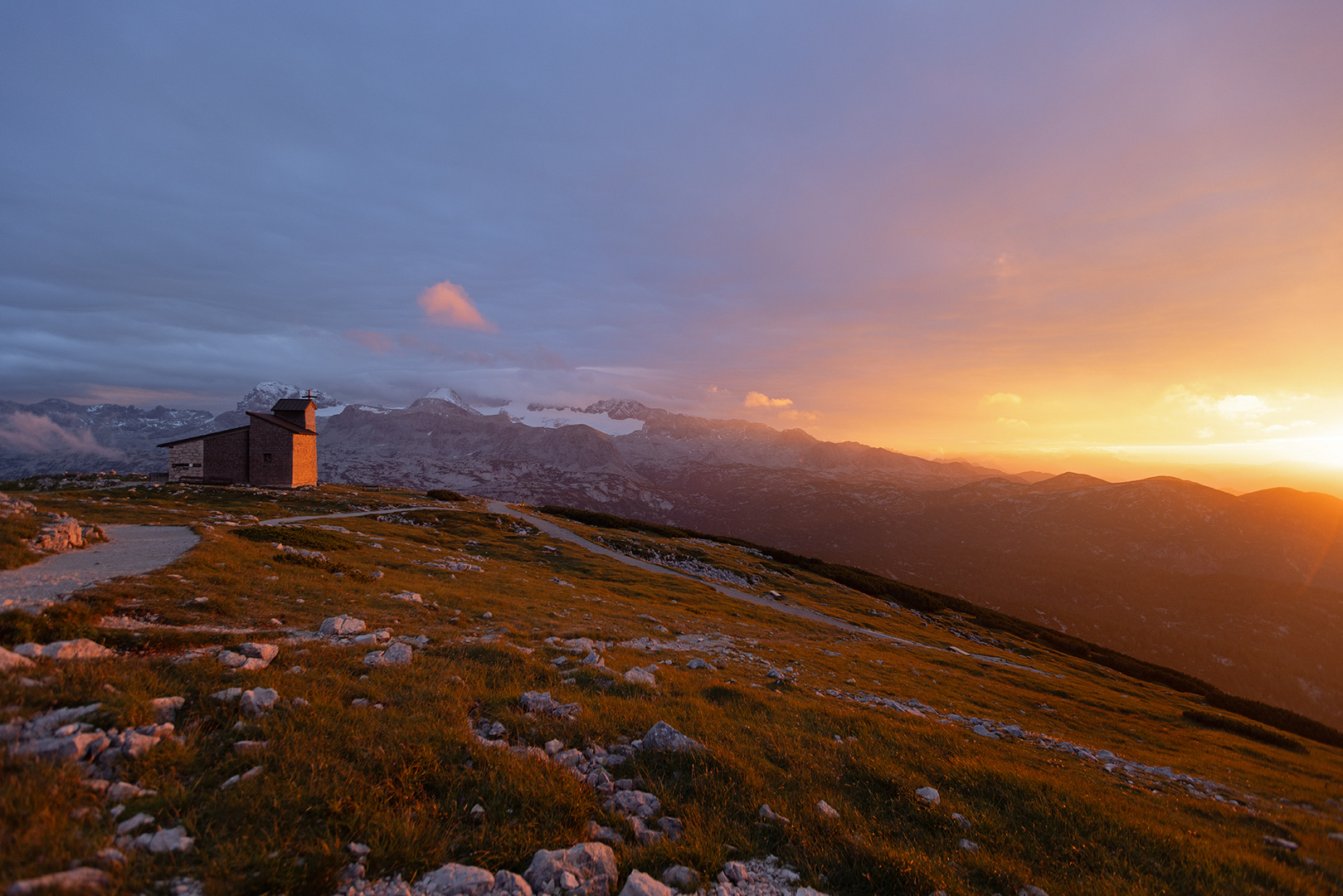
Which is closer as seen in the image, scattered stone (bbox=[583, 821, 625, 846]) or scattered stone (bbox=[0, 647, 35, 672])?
scattered stone (bbox=[583, 821, 625, 846])

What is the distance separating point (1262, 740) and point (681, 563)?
50.0m

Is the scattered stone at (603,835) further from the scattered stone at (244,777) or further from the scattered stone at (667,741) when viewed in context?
the scattered stone at (244,777)

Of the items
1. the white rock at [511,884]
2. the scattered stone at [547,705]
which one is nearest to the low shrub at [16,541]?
the scattered stone at [547,705]

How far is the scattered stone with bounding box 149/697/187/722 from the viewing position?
6.97 metres

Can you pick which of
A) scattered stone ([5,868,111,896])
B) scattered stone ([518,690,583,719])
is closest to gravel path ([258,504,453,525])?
scattered stone ([518,690,583,719])

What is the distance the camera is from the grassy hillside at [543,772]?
5527 mm

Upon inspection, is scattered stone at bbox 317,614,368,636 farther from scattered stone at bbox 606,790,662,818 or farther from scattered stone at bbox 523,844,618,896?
scattered stone at bbox 523,844,618,896

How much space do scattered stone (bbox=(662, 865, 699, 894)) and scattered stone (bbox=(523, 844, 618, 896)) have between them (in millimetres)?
686

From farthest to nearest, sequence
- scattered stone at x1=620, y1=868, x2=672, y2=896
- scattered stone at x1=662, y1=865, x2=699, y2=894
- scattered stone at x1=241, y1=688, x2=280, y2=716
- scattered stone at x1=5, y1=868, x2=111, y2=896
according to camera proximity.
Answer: scattered stone at x1=241, y1=688, x2=280, y2=716, scattered stone at x1=662, y1=865, x2=699, y2=894, scattered stone at x1=620, y1=868, x2=672, y2=896, scattered stone at x1=5, y1=868, x2=111, y2=896

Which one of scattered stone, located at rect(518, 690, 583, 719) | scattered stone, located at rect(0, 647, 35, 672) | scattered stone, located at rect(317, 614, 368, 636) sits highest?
scattered stone, located at rect(0, 647, 35, 672)

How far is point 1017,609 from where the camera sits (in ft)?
591

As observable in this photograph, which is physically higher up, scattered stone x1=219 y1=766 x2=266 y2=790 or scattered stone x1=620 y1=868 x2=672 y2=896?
scattered stone x1=219 y1=766 x2=266 y2=790

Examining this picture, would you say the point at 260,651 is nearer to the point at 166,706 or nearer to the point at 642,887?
the point at 166,706

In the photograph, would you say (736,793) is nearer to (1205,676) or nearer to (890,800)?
(890,800)
